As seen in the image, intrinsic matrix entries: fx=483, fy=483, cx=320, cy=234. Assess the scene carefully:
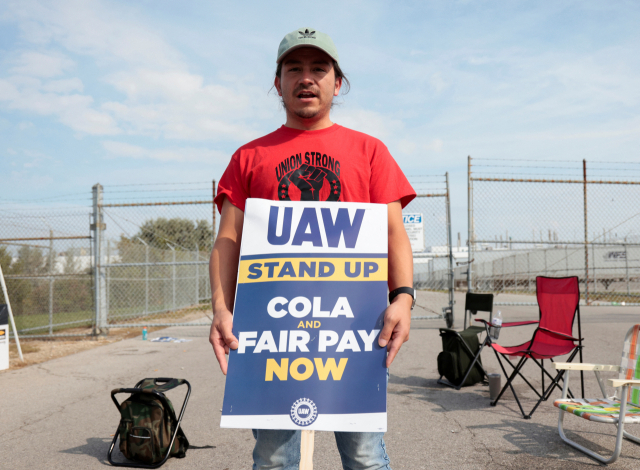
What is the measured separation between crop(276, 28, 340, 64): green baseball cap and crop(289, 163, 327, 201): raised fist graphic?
43cm

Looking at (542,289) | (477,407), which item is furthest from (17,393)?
(542,289)

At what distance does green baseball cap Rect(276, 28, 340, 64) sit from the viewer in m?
1.79

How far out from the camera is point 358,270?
1687 mm

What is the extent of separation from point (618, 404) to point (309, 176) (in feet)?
11.6

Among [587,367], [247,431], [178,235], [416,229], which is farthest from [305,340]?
[178,235]

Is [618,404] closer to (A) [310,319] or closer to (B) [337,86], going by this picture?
(A) [310,319]

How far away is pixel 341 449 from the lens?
1802mm

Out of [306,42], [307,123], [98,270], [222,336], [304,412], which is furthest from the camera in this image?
[98,270]

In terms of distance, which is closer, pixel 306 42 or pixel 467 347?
pixel 306 42

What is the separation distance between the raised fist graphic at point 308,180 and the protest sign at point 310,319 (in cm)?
12

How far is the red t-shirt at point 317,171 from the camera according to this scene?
6.07ft

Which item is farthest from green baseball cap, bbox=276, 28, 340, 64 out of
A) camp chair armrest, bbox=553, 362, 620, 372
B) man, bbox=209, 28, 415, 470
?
camp chair armrest, bbox=553, 362, 620, 372

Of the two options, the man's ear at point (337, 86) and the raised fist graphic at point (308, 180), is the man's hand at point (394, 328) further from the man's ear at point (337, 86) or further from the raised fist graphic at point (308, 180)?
the man's ear at point (337, 86)

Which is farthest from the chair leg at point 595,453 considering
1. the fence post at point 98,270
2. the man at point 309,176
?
the fence post at point 98,270
